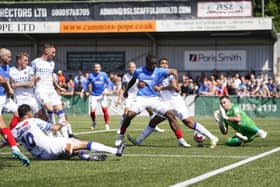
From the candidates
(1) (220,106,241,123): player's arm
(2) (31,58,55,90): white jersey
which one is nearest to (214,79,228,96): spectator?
(1) (220,106,241,123): player's arm

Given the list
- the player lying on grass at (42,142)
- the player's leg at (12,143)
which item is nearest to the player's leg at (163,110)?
the player lying on grass at (42,142)

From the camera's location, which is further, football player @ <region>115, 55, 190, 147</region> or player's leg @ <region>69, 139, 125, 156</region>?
football player @ <region>115, 55, 190, 147</region>

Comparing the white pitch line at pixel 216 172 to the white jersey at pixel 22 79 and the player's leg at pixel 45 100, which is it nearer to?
the player's leg at pixel 45 100

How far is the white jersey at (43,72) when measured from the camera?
1631 centimetres

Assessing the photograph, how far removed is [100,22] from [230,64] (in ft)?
27.0

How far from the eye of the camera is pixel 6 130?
1124cm

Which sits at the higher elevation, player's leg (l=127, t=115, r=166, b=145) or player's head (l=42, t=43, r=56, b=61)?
player's head (l=42, t=43, r=56, b=61)

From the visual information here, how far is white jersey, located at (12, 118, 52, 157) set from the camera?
11531mm

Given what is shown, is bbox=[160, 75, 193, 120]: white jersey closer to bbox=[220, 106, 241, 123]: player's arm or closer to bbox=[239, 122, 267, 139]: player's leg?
bbox=[220, 106, 241, 123]: player's arm

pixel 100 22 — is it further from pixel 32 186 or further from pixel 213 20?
pixel 32 186

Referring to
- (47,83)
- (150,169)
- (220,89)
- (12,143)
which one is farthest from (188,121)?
(220,89)

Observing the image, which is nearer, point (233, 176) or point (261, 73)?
point (233, 176)

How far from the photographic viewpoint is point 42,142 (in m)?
11.6

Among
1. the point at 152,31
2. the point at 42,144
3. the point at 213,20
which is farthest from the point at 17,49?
the point at 42,144
